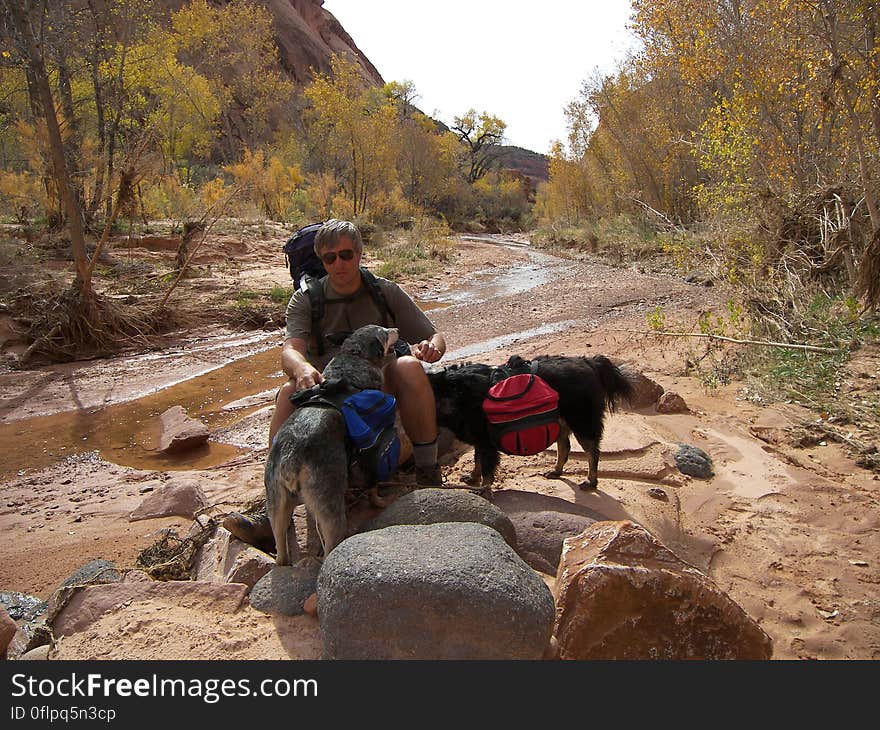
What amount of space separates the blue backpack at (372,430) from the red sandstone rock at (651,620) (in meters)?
1.10

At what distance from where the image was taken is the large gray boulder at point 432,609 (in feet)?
6.04

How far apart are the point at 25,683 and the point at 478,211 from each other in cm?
4323

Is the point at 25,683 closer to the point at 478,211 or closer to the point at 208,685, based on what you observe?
the point at 208,685

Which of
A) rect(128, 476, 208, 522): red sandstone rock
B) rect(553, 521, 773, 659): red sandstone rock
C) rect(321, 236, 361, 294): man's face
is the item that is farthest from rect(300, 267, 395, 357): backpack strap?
rect(553, 521, 773, 659): red sandstone rock

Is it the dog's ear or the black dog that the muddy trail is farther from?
the dog's ear

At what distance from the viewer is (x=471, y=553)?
6.70 ft

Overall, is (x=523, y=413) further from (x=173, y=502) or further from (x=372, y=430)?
(x=173, y=502)

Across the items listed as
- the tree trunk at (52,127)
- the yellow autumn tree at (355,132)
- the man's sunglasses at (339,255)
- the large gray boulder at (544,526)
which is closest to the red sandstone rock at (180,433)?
the man's sunglasses at (339,255)

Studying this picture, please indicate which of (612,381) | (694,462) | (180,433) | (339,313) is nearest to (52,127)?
(180,433)

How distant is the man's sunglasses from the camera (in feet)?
11.1

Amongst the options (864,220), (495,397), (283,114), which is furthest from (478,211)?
(495,397)

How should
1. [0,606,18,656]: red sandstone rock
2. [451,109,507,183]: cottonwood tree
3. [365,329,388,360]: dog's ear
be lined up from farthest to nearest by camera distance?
[451,109,507,183]: cottonwood tree
[365,329,388,360]: dog's ear
[0,606,18,656]: red sandstone rock

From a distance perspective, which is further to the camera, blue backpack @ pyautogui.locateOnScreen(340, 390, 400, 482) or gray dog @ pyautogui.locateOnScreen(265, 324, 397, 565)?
blue backpack @ pyautogui.locateOnScreen(340, 390, 400, 482)

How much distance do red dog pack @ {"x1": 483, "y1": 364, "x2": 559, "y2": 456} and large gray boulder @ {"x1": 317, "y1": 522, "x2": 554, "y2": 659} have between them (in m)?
1.36
